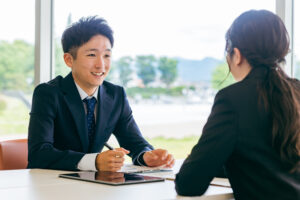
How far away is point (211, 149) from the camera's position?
1473 millimetres

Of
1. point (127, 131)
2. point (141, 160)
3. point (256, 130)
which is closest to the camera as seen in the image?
point (256, 130)

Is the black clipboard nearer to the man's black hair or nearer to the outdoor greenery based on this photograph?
the man's black hair

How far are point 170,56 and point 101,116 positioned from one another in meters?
2.53

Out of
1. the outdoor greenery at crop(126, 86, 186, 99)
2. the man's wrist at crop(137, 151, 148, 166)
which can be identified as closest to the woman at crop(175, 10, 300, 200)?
the man's wrist at crop(137, 151, 148, 166)

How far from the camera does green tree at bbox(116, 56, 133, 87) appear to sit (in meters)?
4.04

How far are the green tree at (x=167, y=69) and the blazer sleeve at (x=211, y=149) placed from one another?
318cm

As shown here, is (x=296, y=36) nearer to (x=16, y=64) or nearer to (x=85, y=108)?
(x=85, y=108)

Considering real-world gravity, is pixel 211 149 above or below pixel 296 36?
below

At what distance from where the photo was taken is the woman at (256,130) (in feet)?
4.76

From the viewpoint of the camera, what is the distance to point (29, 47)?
12.6 feet

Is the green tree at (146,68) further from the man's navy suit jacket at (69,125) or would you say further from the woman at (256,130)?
the woman at (256,130)

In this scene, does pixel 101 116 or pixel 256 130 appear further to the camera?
pixel 101 116

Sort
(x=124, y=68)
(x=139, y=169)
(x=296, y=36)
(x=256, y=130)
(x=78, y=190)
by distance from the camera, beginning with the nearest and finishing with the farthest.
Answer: (x=256, y=130)
(x=78, y=190)
(x=139, y=169)
(x=296, y=36)
(x=124, y=68)

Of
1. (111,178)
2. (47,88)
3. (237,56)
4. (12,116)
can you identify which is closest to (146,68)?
(12,116)
